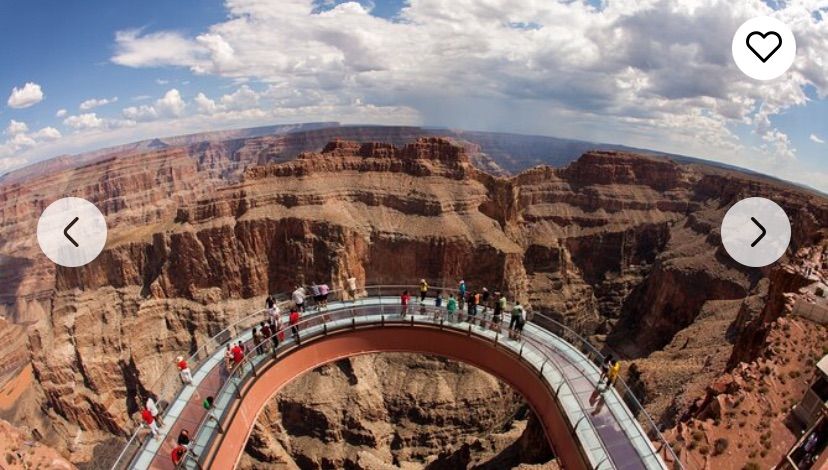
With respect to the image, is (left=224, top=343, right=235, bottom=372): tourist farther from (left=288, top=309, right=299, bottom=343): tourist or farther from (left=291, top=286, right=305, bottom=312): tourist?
(left=291, top=286, right=305, bottom=312): tourist

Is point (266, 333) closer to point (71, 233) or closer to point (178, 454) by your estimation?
point (178, 454)

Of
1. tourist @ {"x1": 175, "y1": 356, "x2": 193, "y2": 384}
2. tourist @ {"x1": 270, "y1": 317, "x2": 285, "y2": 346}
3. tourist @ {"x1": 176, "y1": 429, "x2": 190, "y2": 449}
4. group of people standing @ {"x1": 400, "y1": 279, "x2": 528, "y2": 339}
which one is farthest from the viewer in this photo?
group of people standing @ {"x1": 400, "y1": 279, "x2": 528, "y2": 339}

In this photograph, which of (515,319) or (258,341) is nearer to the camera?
(258,341)

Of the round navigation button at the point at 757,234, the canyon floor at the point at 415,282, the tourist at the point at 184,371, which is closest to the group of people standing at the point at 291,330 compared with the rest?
the tourist at the point at 184,371

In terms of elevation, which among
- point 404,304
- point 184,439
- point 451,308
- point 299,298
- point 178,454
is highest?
point 404,304

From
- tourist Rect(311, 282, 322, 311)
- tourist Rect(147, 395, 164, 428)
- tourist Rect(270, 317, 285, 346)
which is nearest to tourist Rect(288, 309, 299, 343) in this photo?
tourist Rect(270, 317, 285, 346)

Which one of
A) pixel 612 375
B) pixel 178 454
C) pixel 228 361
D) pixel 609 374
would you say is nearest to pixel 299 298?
pixel 228 361

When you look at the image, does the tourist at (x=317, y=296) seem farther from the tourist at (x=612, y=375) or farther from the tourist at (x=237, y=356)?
the tourist at (x=612, y=375)
